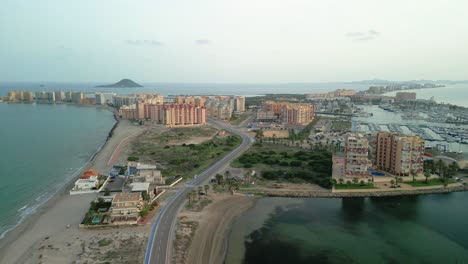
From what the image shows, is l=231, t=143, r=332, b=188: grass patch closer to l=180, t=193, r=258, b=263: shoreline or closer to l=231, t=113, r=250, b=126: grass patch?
l=180, t=193, r=258, b=263: shoreline

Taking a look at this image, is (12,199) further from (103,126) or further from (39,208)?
(103,126)

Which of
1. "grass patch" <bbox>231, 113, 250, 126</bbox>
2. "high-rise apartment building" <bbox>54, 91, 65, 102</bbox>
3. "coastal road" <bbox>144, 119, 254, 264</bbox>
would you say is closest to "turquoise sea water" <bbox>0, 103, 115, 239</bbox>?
"coastal road" <bbox>144, 119, 254, 264</bbox>

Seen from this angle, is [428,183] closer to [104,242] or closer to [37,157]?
[104,242]

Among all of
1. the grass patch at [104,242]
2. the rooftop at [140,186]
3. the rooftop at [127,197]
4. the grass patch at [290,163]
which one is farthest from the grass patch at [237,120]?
the grass patch at [104,242]

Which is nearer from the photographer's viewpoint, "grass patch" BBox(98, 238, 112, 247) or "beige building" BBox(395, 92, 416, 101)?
"grass patch" BBox(98, 238, 112, 247)

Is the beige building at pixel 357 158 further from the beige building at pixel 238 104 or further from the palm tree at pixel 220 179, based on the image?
the beige building at pixel 238 104

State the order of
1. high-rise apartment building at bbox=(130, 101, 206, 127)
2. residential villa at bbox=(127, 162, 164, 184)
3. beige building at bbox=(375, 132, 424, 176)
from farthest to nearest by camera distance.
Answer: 1. high-rise apartment building at bbox=(130, 101, 206, 127)
2. beige building at bbox=(375, 132, 424, 176)
3. residential villa at bbox=(127, 162, 164, 184)
